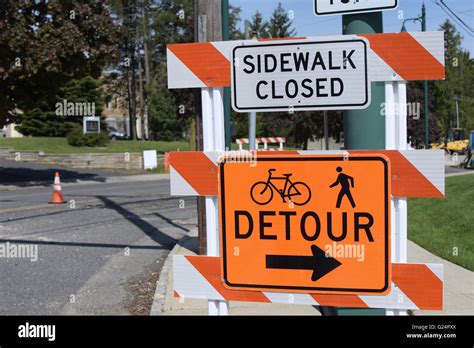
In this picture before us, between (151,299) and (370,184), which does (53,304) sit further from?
(370,184)

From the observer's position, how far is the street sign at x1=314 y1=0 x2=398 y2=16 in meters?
4.41

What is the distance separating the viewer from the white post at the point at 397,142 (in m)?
3.41

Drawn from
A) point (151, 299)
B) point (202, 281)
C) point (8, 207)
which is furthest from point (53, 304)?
point (8, 207)

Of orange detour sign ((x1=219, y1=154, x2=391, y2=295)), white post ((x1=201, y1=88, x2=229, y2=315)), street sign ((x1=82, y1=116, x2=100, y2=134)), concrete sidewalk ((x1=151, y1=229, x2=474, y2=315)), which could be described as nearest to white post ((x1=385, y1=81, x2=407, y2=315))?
orange detour sign ((x1=219, y1=154, x2=391, y2=295))

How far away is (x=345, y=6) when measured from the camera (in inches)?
178

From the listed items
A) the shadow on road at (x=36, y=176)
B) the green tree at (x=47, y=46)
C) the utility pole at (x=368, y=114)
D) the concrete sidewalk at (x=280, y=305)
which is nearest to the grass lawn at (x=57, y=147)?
the shadow on road at (x=36, y=176)

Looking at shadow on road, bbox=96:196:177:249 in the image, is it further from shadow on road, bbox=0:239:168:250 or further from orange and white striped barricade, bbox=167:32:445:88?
orange and white striped barricade, bbox=167:32:445:88

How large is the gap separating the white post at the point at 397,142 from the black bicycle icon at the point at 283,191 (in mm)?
492

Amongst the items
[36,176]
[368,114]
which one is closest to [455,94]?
[36,176]

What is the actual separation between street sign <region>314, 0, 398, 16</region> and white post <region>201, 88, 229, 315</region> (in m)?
1.32

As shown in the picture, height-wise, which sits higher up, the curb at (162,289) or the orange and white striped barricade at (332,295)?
the orange and white striped barricade at (332,295)

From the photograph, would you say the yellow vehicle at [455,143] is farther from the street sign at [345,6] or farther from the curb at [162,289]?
the street sign at [345,6]

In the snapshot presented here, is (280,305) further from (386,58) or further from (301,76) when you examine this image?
(386,58)

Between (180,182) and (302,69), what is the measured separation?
38.4 inches
